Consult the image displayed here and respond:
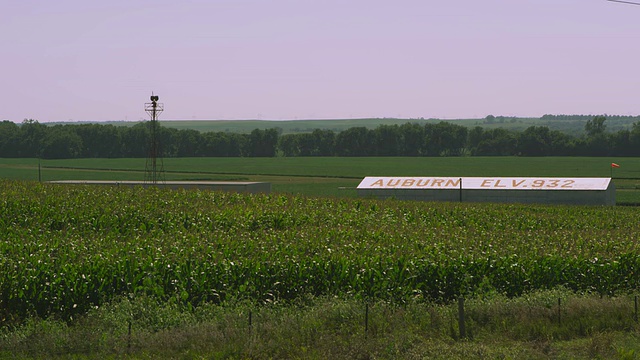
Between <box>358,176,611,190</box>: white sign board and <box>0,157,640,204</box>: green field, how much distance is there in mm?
23212

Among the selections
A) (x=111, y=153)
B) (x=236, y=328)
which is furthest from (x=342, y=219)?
(x=111, y=153)

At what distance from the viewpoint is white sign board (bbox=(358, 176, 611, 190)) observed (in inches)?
2432

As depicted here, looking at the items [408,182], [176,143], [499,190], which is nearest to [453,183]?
[408,182]

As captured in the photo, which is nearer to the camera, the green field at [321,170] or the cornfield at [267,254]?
the cornfield at [267,254]

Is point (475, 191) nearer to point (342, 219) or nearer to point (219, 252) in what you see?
point (342, 219)

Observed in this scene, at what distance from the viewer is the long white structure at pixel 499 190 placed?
60.8 metres

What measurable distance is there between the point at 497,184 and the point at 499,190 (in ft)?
6.19

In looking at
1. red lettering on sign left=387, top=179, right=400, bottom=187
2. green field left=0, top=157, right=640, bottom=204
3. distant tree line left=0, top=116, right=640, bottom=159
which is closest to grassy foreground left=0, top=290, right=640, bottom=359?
red lettering on sign left=387, top=179, right=400, bottom=187

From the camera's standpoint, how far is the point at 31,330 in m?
20.7

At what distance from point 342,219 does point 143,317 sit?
19.0m

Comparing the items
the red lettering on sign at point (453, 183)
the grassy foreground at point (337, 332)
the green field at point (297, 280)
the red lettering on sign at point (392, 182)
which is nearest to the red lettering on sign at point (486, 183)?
the red lettering on sign at point (453, 183)

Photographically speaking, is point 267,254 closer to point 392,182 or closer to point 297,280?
point 297,280

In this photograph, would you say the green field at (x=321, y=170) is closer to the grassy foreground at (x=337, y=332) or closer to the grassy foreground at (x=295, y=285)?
the grassy foreground at (x=295, y=285)

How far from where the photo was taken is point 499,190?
62.3 meters
